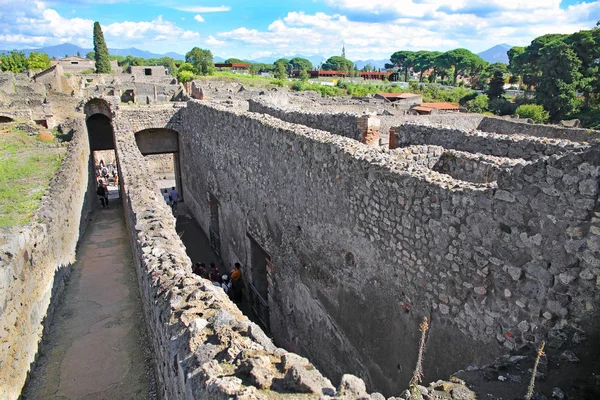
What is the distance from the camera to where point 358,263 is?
22.2 ft

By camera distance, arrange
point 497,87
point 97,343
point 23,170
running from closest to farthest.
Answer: point 97,343
point 23,170
point 497,87

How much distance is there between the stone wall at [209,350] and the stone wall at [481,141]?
5.02m

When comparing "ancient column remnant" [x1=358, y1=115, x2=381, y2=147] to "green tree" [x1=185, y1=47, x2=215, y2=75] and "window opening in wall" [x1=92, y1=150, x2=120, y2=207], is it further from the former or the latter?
"green tree" [x1=185, y1=47, x2=215, y2=75]

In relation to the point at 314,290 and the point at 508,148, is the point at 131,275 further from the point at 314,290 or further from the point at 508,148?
the point at 508,148

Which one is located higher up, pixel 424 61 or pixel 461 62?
pixel 424 61

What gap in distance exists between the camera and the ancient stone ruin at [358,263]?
3654 mm

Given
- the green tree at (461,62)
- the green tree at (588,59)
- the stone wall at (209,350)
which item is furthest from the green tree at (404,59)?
the stone wall at (209,350)

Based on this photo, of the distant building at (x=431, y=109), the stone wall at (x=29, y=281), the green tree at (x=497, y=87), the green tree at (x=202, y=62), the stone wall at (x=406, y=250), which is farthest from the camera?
the green tree at (x=202, y=62)

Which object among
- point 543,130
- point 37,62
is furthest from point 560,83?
point 37,62

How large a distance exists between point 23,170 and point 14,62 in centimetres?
6000

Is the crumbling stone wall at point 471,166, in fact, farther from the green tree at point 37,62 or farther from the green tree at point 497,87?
the green tree at point 37,62

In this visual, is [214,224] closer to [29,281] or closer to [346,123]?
[346,123]

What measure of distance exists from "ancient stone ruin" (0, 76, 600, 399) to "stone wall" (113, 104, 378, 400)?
0.01 meters

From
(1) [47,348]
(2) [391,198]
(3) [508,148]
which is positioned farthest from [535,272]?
(1) [47,348]
